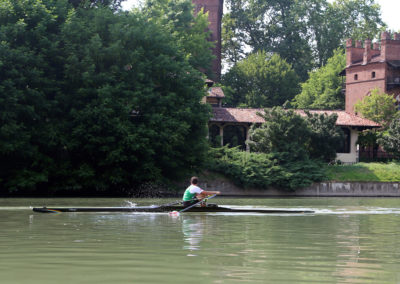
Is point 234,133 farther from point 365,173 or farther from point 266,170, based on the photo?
point 365,173

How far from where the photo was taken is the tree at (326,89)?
7438 centimetres

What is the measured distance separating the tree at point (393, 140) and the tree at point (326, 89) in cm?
2406

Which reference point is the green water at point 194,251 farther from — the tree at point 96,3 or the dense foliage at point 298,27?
the dense foliage at point 298,27

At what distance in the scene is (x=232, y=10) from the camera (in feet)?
287

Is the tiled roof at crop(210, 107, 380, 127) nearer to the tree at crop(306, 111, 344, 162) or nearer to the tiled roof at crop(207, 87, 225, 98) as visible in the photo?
the tiled roof at crop(207, 87, 225, 98)

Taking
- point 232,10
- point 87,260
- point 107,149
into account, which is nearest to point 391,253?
point 87,260

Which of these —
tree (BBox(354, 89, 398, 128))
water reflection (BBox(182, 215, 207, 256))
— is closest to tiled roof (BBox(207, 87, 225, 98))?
tree (BBox(354, 89, 398, 128))

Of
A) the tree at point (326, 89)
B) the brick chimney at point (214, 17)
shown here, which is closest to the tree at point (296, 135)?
the brick chimney at point (214, 17)

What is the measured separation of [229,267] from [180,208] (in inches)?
487

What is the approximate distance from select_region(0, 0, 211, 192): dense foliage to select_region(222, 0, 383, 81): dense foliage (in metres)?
49.9

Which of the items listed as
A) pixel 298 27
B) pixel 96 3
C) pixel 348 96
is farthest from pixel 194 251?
pixel 298 27

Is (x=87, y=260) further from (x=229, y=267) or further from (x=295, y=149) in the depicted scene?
(x=295, y=149)

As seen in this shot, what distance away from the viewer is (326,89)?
74.7 meters

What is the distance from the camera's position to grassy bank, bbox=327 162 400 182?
1758 inches
